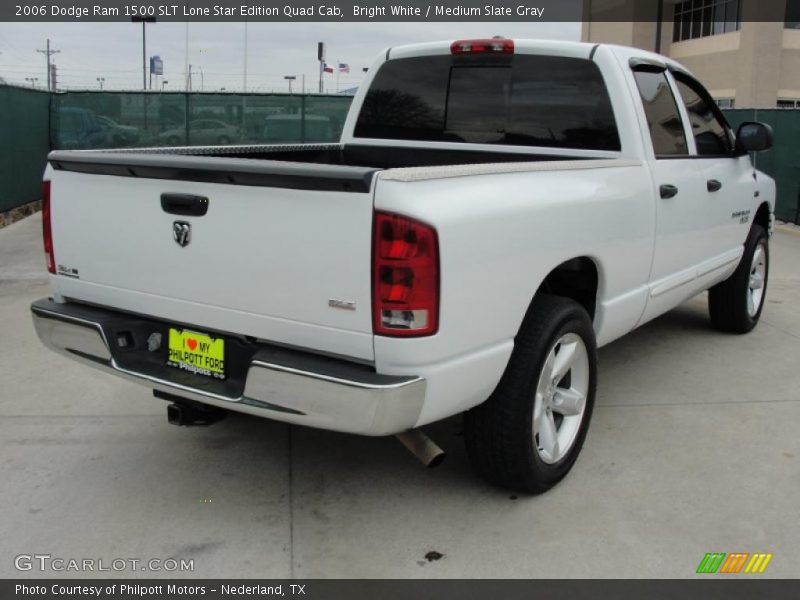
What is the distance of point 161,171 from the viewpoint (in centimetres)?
311

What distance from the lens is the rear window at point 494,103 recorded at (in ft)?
14.0

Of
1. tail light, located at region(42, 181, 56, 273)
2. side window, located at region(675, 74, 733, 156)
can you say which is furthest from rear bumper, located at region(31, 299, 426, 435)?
side window, located at region(675, 74, 733, 156)

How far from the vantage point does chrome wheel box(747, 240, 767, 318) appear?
243 inches

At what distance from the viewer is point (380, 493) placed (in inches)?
142

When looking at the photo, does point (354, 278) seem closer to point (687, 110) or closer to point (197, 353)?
point (197, 353)

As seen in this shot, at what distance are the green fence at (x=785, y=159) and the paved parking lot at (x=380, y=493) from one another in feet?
29.5

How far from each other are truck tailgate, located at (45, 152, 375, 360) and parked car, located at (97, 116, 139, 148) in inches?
502

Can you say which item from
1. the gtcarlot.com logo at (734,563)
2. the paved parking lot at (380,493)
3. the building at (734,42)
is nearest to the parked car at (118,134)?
the paved parking lot at (380,493)

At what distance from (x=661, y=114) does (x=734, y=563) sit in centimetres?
247

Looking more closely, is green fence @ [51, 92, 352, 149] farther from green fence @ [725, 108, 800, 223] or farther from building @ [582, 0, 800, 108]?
building @ [582, 0, 800, 108]

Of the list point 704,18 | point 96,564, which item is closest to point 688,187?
point 96,564

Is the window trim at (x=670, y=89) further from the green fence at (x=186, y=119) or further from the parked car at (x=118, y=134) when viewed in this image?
the parked car at (x=118, y=134)

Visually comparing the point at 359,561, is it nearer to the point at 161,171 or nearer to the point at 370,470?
the point at 370,470
